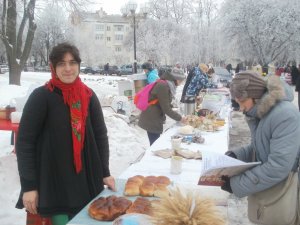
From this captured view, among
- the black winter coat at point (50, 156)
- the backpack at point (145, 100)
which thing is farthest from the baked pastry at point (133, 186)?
the backpack at point (145, 100)

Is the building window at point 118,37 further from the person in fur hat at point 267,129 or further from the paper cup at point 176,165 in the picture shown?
the person in fur hat at point 267,129

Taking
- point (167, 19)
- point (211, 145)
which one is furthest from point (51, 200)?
point (167, 19)

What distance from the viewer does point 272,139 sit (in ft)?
6.96

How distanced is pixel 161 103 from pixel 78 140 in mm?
2849

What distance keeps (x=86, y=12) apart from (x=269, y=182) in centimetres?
1889

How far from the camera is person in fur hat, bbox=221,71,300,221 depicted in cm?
207

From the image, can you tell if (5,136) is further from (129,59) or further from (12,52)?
(129,59)

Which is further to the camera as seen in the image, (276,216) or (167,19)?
(167,19)

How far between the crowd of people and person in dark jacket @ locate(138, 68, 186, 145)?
8.33 ft

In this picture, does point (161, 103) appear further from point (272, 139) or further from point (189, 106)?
point (272, 139)

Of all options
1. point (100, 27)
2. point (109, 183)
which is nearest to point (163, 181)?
point (109, 183)

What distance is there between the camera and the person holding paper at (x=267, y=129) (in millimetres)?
2066

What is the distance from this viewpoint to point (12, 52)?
18406 millimetres

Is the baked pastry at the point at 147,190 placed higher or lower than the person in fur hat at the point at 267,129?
lower
